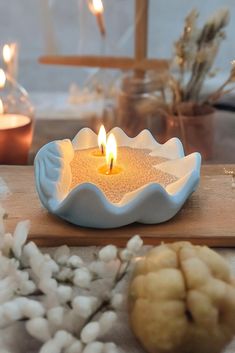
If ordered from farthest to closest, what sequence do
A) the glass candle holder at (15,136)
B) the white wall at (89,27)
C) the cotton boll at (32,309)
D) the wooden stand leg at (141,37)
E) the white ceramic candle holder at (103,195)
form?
the white wall at (89,27)
the wooden stand leg at (141,37)
the glass candle holder at (15,136)
the white ceramic candle holder at (103,195)
the cotton boll at (32,309)

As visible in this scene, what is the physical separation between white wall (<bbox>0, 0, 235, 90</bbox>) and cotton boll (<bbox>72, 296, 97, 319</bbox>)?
1301mm

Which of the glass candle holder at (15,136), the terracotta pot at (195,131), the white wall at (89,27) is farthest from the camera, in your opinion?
the white wall at (89,27)

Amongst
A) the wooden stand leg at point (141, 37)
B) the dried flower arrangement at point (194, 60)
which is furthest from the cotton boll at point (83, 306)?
the wooden stand leg at point (141, 37)

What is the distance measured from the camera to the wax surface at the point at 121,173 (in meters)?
0.54

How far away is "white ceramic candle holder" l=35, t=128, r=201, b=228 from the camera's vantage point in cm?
51

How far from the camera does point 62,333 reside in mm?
383

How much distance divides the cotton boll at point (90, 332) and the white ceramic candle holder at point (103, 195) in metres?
0.14

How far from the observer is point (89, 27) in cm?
167

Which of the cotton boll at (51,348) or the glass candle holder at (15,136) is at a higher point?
the glass candle holder at (15,136)

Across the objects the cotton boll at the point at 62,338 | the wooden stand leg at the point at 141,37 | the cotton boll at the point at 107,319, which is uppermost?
the wooden stand leg at the point at 141,37

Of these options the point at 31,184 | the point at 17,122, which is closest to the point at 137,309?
the point at 31,184

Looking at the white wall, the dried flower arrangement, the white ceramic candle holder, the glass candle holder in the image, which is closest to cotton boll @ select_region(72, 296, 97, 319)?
the white ceramic candle holder

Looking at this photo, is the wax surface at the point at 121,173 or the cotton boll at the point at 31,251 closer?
the cotton boll at the point at 31,251

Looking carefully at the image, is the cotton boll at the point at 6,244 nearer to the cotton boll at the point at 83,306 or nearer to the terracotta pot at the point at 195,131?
the cotton boll at the point at 83,306
